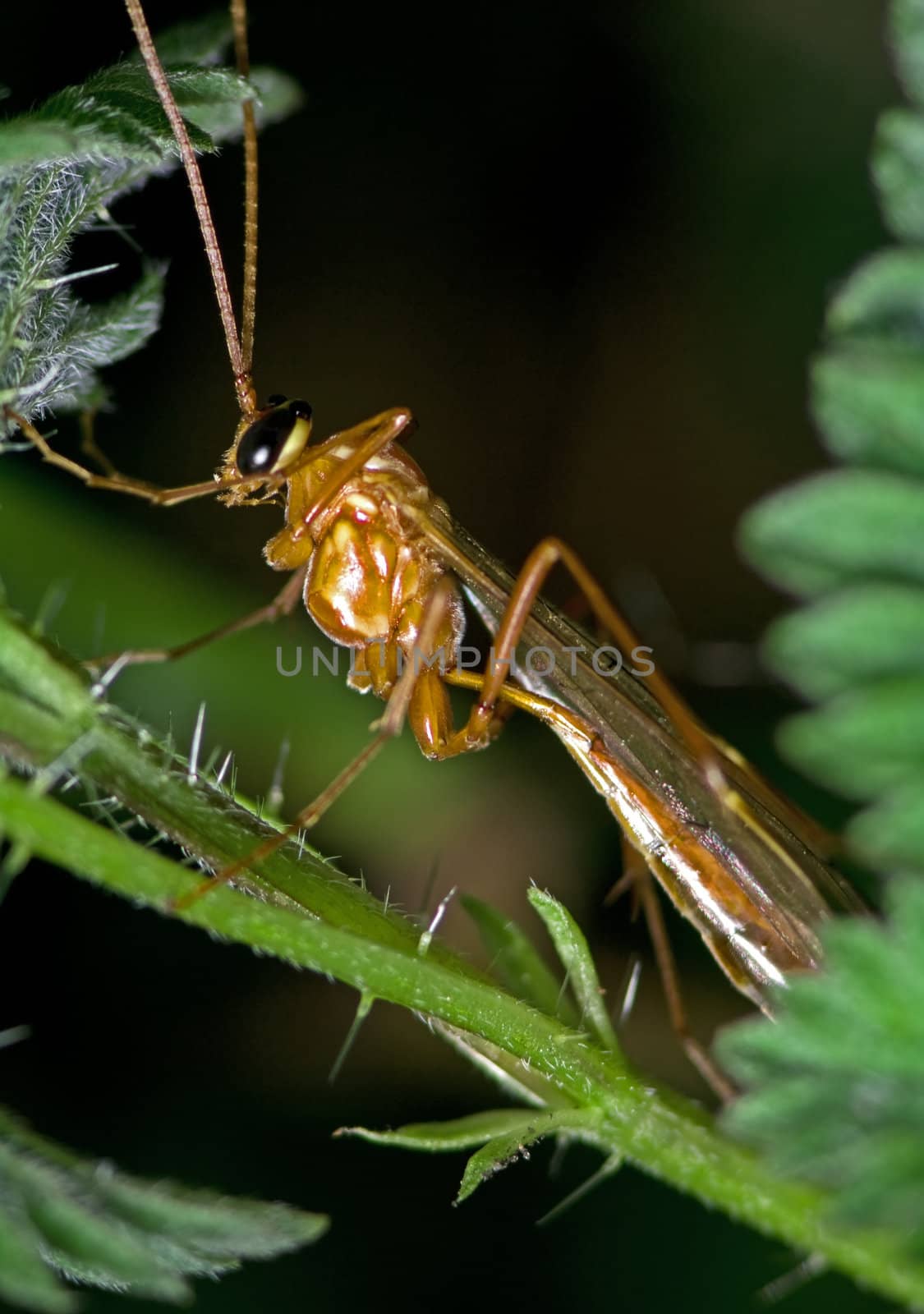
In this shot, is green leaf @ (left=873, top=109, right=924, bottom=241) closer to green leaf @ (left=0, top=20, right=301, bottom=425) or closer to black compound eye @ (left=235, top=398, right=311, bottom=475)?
green leaf @ (left=0, top=20, right=301, bottom=425)

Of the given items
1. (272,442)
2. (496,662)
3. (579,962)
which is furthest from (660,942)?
(272,442)

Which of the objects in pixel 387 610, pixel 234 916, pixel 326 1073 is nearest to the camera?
pixel 234 916

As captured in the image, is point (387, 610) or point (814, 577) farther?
point (387, 610)

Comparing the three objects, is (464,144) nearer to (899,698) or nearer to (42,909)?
(42,909)

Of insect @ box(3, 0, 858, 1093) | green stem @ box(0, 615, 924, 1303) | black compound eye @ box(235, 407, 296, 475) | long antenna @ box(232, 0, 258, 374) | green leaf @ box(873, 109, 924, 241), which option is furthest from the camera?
black compound eye @ box(235, 407, 296, 475)

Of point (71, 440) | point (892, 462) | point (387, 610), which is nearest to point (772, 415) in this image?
point (387, 610)

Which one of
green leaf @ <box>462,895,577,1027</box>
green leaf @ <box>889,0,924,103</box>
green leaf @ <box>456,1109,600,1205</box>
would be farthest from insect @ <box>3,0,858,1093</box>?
green leaf @ <box>889,0,924,103</box>
